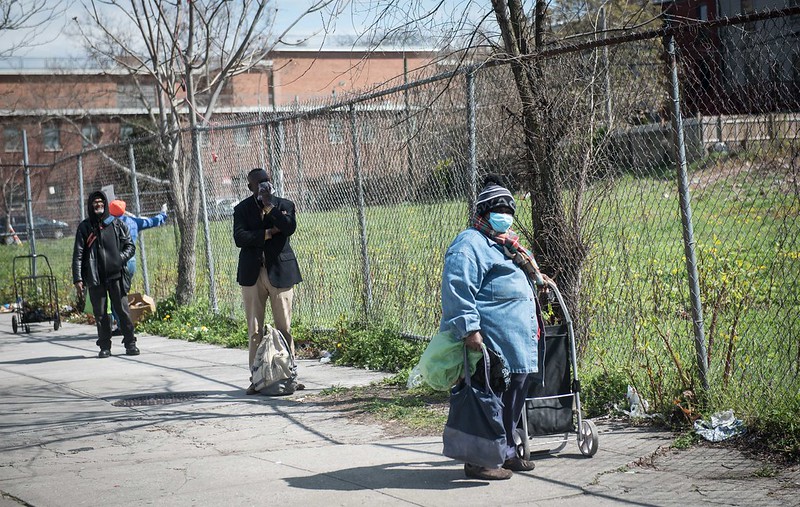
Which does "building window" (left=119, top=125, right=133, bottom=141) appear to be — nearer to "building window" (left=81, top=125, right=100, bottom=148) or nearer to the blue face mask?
"building window" (left=81, top=125, right=100, bottom=148)

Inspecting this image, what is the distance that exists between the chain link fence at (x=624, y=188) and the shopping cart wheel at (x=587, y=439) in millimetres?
857

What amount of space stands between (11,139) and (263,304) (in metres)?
42.0

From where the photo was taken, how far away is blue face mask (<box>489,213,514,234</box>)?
5.71 metres

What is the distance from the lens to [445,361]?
5648 millimetres

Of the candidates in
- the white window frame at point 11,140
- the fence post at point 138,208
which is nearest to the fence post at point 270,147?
the fence post at point 138,208

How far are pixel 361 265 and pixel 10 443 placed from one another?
4218mm

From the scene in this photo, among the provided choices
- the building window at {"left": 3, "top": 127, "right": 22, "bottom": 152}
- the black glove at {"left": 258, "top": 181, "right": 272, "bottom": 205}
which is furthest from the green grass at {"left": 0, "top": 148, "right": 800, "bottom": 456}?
the building window at {"left": 3, "top": 127, "right": 22, "bottom": 152}

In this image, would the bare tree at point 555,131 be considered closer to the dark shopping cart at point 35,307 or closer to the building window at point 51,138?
the dark shopping cart at point 35,307

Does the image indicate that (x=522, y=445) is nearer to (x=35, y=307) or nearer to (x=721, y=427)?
(x=721, y=427)

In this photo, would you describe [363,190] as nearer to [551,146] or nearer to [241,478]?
[551,146]

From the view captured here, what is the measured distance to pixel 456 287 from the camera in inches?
218

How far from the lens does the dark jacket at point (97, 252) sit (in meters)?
11.7

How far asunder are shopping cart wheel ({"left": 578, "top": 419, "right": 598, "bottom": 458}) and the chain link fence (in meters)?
0.86

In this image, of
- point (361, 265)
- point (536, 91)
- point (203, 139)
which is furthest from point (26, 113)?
point (536, 91)
